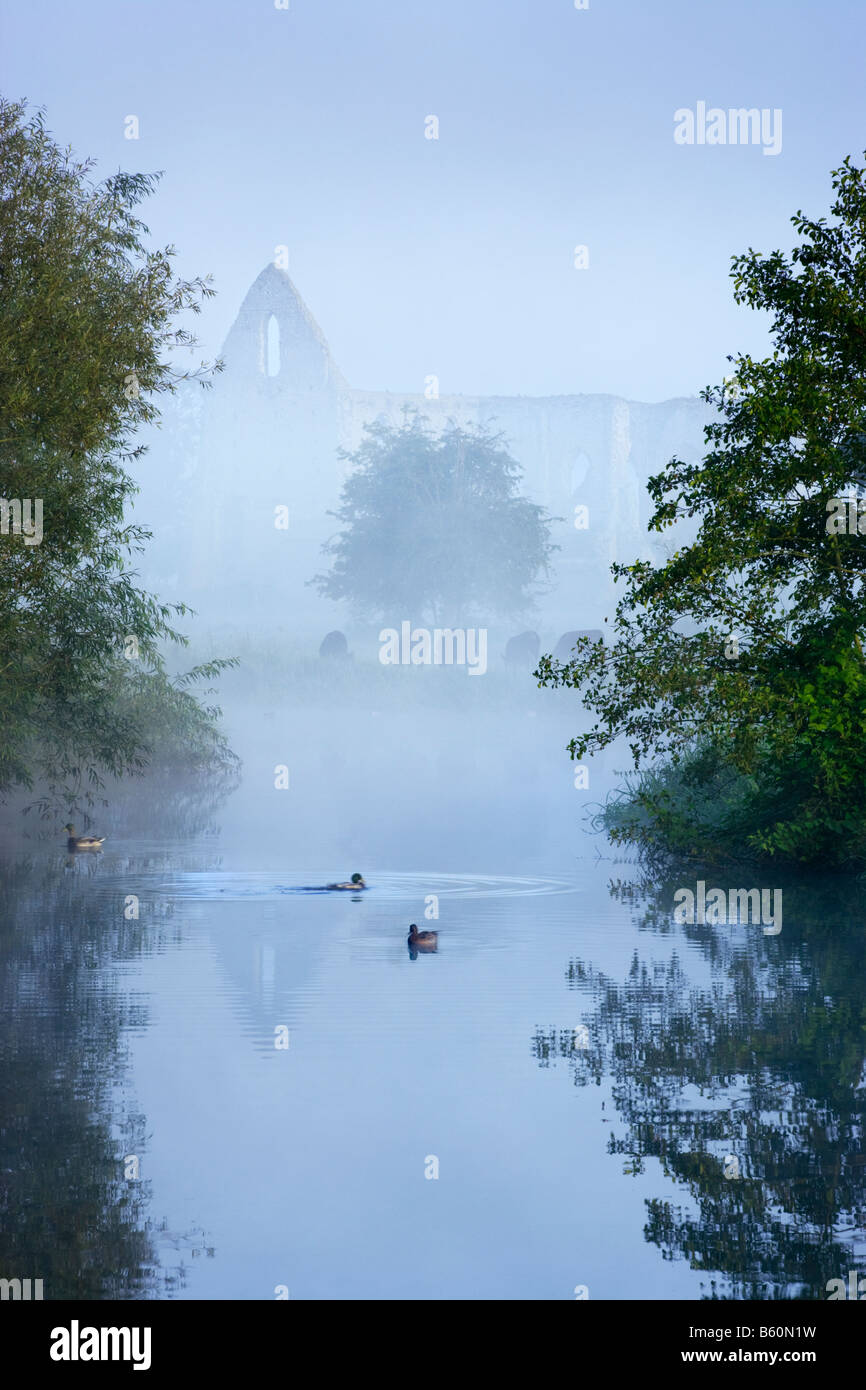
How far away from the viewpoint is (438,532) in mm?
106625

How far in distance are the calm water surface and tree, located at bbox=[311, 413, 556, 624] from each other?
8050 cm

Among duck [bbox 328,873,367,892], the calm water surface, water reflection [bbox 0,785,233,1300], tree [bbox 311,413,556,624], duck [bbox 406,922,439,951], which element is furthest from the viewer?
tree [bbox 311,413,556,624]

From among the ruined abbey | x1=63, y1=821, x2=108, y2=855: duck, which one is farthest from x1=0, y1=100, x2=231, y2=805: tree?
the ruined abbey

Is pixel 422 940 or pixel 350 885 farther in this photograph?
pixel 350 885

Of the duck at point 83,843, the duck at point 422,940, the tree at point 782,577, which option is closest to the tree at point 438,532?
the duck at point 83,843

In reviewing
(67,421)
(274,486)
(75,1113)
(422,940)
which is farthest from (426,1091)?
(274,486)

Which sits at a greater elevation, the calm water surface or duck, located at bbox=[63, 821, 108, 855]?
duck, located at bbox=[63, 821, 108, 855]

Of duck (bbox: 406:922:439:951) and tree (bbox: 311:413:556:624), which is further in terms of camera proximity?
tree (bbox: 311:413:556:624)

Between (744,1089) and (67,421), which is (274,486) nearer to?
(67,421)

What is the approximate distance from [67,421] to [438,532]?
81485 millimetres

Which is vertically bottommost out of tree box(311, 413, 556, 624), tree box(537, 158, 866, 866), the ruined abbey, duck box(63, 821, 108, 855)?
duck box(63, 821, 108, 855)

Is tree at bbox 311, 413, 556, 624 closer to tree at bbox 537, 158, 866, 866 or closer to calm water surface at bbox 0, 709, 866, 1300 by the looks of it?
calm water surface at bbox 0, 709, 866, 1300

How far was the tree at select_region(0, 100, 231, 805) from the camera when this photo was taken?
83.4ft
